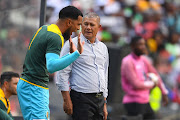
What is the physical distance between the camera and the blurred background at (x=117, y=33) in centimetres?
693

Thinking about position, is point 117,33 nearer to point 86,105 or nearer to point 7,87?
point 7,87

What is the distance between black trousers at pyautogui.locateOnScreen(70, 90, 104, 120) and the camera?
5277 millimetres

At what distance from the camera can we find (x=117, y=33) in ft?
42.9

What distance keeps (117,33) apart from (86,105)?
7.95m

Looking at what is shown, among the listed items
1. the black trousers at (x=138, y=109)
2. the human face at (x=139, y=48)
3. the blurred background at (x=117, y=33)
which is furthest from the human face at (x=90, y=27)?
the black trousers at (x=138, y=109)

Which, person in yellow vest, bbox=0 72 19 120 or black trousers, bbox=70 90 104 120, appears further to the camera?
person in yellow vest, bbox=0 72 19 120

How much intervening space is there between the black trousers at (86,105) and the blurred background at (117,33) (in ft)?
6.01

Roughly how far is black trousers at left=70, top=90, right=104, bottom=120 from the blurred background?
6.01ft

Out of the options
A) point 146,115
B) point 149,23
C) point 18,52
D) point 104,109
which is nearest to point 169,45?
point 149,23

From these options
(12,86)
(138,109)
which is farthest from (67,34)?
(138,109)

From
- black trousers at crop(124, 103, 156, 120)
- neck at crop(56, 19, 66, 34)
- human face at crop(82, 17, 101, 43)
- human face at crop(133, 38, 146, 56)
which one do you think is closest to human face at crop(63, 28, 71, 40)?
neck at crop(56, 19, 66, 34)

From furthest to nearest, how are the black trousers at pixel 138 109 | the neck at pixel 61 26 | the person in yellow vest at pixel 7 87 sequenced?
the black trousers at pixel 138 109
the person in yellow vest at pixel 7 87
the neck at pixel 61 26

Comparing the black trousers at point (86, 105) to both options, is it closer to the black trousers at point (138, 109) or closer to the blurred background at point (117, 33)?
the blurred background at point (117, 33)

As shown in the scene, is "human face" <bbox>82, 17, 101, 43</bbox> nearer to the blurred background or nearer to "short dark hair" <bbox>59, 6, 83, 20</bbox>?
"short dark hair" <bbox>59, 6, 83, 20</bbox>
